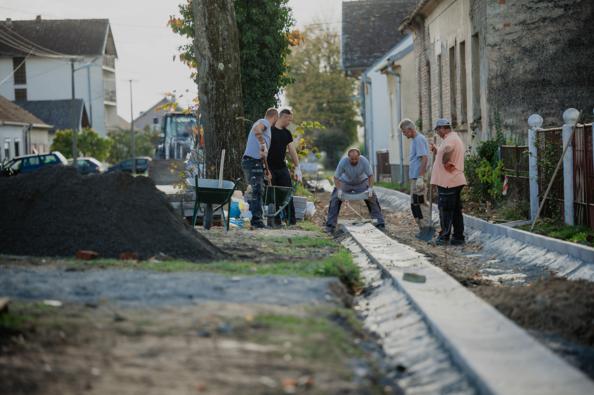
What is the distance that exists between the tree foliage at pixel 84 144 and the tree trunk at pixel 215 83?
5020cm

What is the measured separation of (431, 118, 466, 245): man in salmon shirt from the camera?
14.6m

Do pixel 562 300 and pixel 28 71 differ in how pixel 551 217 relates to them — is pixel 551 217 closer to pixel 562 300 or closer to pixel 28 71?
pixel 562 300

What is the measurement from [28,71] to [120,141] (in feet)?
35.3

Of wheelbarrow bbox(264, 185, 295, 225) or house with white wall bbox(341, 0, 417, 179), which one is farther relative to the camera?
house with white wall bbox(341, 0, 417, 179)

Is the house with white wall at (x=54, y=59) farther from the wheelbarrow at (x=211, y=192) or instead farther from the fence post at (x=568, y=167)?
the fence post at (x=568, y=167)

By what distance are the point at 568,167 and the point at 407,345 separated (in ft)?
24.8

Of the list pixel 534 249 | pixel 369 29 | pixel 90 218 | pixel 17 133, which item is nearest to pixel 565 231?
pixel 534 249

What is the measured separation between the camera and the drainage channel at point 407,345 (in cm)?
584

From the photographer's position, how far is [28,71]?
295ft

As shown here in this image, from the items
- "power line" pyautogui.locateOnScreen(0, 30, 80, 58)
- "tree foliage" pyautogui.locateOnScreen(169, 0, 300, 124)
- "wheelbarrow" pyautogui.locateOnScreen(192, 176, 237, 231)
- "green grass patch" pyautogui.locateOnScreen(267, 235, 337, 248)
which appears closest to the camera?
"green grass patch" pyautogui.locateOnScreen(267, 235, 337, 248)

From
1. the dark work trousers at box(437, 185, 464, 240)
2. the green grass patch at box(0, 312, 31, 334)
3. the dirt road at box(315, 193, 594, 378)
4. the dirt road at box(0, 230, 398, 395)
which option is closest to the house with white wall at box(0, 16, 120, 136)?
the dark work trousers at box(437, 185, 464, 240)

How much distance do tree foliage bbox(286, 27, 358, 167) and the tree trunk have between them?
5157cm

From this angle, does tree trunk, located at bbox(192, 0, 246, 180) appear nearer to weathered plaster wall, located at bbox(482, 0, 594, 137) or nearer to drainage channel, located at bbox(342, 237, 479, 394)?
weathered plaster wall, located at bbox(482, 0, 594, 137)

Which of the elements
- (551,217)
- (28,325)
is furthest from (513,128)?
(28,325)
